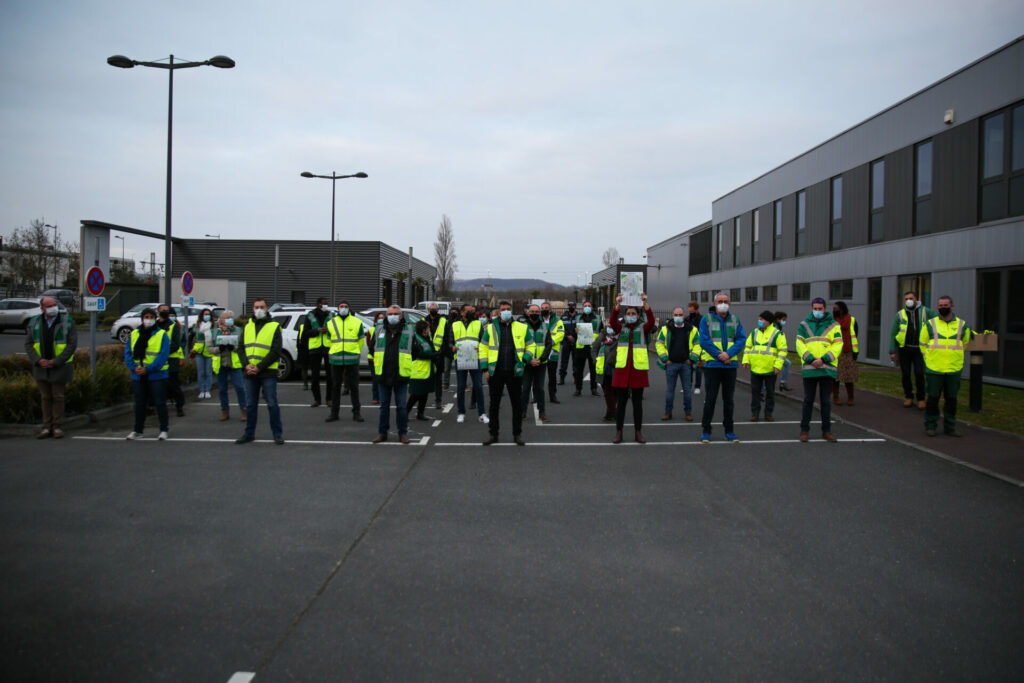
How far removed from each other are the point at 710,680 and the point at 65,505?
5.91m

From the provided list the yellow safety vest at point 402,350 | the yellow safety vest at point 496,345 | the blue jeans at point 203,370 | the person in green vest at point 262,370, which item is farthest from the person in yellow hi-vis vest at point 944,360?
the blue jeans at point 203,370

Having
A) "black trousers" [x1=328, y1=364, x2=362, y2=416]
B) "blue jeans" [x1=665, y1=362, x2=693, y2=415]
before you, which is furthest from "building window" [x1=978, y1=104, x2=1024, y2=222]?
"black trousers" [x1=328, y1=364, x2=362, y2=416]

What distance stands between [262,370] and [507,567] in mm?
5839

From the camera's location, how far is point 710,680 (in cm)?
332

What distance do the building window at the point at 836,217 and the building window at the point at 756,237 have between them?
24.9 feet

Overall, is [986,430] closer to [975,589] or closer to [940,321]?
[940,321]

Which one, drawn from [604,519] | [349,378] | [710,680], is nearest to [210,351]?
[349,378]

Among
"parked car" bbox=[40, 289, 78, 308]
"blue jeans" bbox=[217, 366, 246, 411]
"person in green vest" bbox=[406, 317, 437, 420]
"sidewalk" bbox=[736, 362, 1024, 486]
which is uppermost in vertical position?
"parked car" bbox=[40, 289, 78, 308]

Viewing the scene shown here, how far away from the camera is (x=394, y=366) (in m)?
9.34

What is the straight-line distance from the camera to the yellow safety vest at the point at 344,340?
11828 millimetres

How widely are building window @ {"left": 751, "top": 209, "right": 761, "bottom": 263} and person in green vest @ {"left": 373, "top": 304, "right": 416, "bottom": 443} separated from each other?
1062 inches

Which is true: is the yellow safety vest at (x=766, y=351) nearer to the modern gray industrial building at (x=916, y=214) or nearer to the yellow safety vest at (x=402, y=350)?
the yellow safety vest at (x=402, y=350)

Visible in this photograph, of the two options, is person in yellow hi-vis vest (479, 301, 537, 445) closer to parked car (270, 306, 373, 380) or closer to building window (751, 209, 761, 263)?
parked car (270, 306, 373, 380)

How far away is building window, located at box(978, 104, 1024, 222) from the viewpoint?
1538 centimetres
